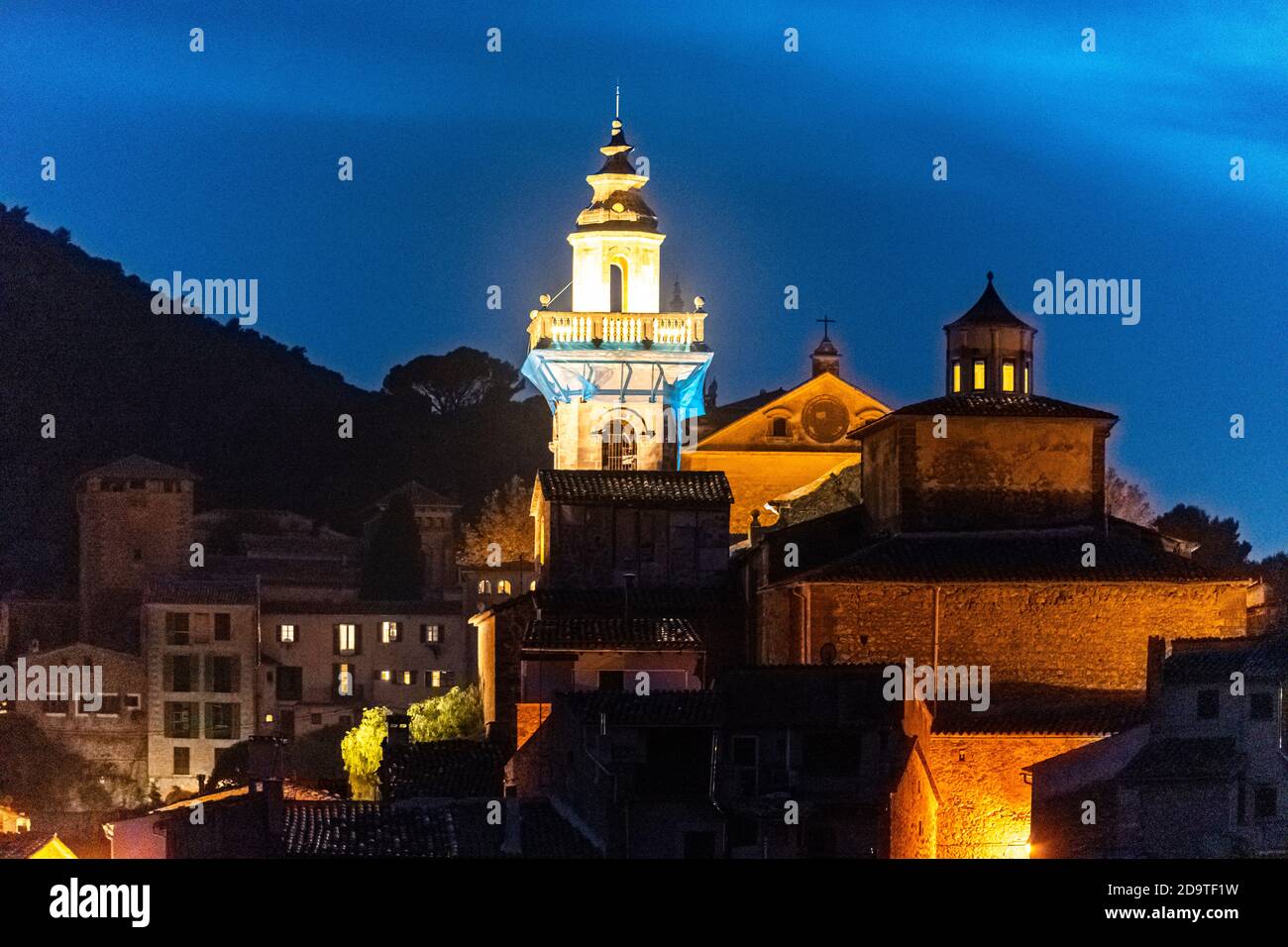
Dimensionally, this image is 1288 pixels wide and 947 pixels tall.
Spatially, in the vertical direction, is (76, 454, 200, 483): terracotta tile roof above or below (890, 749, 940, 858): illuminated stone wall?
above

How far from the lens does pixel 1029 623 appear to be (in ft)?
145

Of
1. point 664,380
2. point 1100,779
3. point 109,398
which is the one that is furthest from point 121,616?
point 1100,779

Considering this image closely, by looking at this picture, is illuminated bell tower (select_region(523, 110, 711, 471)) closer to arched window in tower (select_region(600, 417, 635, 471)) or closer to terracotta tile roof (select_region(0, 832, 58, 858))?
arched window in tower (select_region(600, 417, 635, 471))

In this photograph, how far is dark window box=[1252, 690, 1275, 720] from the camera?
3988cm

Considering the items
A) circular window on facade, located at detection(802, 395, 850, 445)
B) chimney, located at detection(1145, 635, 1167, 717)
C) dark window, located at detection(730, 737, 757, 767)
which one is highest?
circular window on facade, located at detection(802, 395, 850, 445)

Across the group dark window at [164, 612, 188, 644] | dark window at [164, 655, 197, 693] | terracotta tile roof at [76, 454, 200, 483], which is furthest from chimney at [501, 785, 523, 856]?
terracotta tile roof at [76, 454, 200, 483]

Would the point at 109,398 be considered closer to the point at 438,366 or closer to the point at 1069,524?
the point at 438,366

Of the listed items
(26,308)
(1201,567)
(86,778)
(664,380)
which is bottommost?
(86,778)

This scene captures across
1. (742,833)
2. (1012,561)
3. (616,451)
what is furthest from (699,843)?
(616,451)

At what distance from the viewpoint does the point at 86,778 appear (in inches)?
3095

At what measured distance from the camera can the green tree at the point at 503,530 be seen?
3187 inches

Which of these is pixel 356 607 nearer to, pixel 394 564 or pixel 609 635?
pixel 394 564

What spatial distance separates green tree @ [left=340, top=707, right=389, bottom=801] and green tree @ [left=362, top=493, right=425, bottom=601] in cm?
2570
